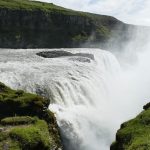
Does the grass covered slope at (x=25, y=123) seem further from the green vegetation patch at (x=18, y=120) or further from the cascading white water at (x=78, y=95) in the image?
the cascading white water at (x=78, y=95)

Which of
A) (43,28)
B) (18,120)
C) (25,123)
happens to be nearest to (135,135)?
(25,123)

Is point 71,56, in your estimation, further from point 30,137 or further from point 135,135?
point 135,135

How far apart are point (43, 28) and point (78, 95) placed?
308ft

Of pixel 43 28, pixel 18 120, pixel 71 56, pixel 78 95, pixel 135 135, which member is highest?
pixel 135 135

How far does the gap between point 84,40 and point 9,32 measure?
1155 inches

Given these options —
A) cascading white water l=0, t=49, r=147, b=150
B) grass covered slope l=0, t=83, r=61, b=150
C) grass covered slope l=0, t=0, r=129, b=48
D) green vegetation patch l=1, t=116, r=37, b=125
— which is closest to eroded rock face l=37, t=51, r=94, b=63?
cascading white water l=0, t=49, r=147, b=150

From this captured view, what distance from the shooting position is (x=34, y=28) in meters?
145

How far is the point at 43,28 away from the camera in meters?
147

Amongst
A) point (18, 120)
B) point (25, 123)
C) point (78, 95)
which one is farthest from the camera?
point (78, 95)

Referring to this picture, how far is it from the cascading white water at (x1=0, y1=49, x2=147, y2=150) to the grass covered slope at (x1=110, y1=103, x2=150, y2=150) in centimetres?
1623

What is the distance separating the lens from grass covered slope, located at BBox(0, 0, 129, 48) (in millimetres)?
135750

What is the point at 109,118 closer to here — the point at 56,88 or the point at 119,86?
the point at 56,88

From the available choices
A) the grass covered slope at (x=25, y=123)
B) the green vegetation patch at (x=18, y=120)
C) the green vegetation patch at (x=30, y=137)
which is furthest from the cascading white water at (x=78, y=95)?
the green vegetation patch at (x=30, y=137)

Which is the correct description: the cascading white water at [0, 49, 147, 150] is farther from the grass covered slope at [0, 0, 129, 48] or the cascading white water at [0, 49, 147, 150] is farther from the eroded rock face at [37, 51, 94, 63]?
the grass covered slope at [0, 0, 129, 48]
